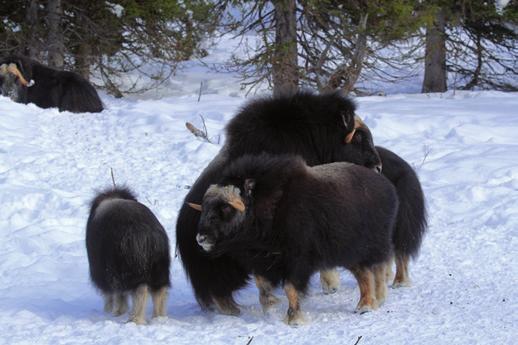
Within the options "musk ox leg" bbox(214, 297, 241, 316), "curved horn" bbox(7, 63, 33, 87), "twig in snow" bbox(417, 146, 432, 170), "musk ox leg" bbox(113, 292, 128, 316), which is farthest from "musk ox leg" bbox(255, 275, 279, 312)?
"curved horn" bbox(7, 63, 33, 87)

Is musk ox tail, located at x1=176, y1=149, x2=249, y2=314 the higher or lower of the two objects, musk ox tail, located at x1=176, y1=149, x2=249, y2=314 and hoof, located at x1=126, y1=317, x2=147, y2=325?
the higher

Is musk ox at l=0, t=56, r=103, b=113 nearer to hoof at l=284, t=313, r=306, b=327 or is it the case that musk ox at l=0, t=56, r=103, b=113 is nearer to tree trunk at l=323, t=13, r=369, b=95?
tree trunk at l=323, t=13, r=369, b=95

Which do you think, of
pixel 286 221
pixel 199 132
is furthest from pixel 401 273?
pixel 199 132

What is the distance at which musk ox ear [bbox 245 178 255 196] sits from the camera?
19.7 ft

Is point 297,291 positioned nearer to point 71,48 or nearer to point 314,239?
point 314,239

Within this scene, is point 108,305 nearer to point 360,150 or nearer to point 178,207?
point 360,150

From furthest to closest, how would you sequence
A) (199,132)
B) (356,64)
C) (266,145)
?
(356,64), (199,132), (266,145)

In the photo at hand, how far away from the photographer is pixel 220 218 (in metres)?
5.97

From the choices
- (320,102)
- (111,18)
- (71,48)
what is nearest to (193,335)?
(320,102)

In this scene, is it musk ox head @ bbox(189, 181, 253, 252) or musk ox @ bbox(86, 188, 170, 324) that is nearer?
musk ox head @ bbox(189, 181, 253, 252)

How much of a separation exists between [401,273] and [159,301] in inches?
79.9

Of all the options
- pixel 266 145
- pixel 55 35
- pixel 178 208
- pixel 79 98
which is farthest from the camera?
pixel 55 35

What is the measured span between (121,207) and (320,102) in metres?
1.85

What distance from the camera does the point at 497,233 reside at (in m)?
8.62
